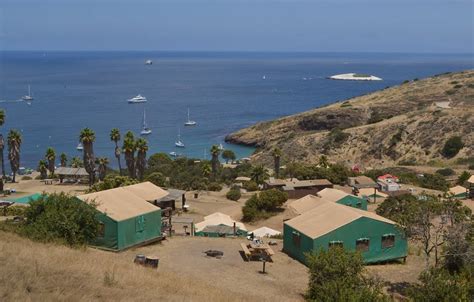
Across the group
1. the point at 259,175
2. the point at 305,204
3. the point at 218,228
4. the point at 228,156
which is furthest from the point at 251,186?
the point at 228,156

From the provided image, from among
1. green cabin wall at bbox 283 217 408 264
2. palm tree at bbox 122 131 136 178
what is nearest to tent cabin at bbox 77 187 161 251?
green cabin wall at bbox 283 217 408 264

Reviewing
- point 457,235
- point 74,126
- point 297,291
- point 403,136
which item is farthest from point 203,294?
point 74,126

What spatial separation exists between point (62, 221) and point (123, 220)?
3783 mm

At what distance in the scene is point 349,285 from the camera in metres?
16.8

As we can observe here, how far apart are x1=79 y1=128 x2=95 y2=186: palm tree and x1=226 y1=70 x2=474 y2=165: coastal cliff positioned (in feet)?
115

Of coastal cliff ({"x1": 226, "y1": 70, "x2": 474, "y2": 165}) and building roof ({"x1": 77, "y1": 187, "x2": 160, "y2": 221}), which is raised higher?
building roof ({"x1": 77, "y1": 187, "x2": 160, "y2": 221})

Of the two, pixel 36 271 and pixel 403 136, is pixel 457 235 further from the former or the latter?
pixel 403 136

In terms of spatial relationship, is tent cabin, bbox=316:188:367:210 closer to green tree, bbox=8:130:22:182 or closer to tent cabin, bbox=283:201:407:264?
tent cabin, bbox=283:201:407:264

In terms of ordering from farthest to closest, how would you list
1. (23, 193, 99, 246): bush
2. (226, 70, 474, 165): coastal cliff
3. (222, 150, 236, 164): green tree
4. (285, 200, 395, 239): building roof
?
(222, 150, 236, 164): green tree < (226, 70, 474, 165): coastal cliff < (285, 200, 395, 239): building roof < (23, 193, 99, 246): bush

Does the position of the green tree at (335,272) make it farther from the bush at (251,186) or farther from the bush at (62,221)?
the bush at (251,186)

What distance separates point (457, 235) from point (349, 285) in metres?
7.10

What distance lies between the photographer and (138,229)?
88.5ft

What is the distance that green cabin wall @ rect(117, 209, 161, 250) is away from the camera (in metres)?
26.1

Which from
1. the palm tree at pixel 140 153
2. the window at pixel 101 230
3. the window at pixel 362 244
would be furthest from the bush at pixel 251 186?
the window at pixel 101 230
